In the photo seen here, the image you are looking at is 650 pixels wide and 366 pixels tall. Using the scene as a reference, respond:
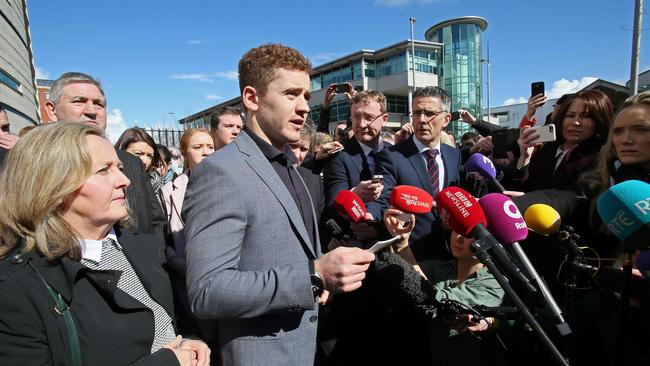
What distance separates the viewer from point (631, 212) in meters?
1.34

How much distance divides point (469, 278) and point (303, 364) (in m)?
1.20

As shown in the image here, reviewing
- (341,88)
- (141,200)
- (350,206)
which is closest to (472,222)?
(350,206)

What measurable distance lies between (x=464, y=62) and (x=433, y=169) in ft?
114

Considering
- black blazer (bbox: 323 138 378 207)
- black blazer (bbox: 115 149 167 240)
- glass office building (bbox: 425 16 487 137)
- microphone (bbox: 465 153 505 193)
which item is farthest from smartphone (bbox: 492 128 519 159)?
glass office building (bbox: 425 16 487 137)

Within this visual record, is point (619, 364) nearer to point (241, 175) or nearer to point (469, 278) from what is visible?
point (469, 278)

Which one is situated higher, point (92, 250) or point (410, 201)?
point (410, 201)

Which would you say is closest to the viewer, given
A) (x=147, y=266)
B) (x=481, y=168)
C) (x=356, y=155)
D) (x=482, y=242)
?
(x=482, y=242)

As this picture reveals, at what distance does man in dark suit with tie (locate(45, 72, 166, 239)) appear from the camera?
8.79 feet

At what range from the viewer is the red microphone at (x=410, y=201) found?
195cm

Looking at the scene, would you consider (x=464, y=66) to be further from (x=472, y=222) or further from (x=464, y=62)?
(x=472, y=222)

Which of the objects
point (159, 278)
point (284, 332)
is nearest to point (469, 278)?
point (284, 332)

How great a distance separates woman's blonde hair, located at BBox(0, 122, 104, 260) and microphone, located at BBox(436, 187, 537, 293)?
157 cm

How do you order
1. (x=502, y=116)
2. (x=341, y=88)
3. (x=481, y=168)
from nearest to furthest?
(x=481, y=168) < (x=341, y=88) < (x=502, y=116)

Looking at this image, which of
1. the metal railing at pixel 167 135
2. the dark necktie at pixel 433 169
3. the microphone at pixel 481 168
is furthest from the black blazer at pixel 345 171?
the metal railing at pixel 167 135
